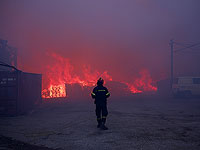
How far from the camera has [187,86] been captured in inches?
758

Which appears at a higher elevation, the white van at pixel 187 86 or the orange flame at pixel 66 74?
the orange flame at pixel 66 74

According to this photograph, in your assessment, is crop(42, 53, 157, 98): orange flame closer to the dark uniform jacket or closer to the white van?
the white van

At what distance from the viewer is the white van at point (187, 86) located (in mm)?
19125

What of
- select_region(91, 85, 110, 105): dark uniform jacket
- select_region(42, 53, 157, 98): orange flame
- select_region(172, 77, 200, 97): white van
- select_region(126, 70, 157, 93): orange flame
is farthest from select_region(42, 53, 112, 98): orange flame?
select_region(91, 85, 110, 105): dark uniform jacket

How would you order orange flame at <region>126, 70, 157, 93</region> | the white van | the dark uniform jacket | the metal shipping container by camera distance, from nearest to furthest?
the dark uniform jacket
the metal shipping container
the white van
orange flame at <region>126, 70, 157, 93</region>

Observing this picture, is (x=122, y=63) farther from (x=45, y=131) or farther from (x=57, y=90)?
(x=45, y=131)

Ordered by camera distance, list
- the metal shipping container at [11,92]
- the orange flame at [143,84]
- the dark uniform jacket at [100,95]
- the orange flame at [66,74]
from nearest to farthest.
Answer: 1. the dark uniform jacket at [100,95]
2. the metal shipping container at [11,92]
3. the orange flame at [66,74]
4. the orange flame at [143,84]

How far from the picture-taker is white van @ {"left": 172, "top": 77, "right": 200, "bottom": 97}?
19125 millimetres

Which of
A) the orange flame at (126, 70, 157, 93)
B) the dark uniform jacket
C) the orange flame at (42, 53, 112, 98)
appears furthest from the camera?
the orange flame at (126, 70, 157, 93)

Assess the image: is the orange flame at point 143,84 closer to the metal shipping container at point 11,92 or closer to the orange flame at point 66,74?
the orange flame at point 66,74

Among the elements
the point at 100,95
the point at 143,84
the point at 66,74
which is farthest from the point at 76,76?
the point at 100,95

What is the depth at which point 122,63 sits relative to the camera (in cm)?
3700

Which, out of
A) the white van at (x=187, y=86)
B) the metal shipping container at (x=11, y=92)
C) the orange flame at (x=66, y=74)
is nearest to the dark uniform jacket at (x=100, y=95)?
the metal shipping container at (x=11, y=92)

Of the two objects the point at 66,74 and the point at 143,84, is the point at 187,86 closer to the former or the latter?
the point at 143,84
